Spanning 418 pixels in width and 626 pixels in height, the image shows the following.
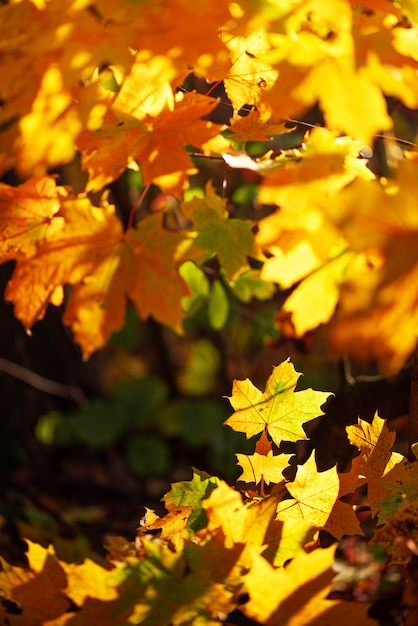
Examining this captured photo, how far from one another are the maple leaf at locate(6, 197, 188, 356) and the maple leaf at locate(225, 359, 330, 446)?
263mm

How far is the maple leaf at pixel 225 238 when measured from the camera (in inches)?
46.2

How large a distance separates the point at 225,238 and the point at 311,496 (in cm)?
49

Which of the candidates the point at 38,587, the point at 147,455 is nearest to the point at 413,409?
the point at 38,587

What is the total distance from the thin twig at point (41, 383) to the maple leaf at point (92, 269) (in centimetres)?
186

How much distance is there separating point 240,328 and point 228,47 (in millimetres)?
2551

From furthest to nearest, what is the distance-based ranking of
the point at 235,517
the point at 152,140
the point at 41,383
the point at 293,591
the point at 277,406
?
1. the point at 41,383
2. the point at 277,406
3. the point at 152,140
4. the point at 235,517
5. the point at 293,591

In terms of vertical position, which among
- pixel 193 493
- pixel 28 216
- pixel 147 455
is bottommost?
pixel 147 455

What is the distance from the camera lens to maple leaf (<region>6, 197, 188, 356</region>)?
110cm

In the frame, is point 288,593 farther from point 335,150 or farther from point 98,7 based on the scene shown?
point 98,7

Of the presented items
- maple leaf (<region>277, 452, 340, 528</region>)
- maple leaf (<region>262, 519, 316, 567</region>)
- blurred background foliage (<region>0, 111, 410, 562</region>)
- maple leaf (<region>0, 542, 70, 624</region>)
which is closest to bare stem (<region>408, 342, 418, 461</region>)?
maple leaf (<region>277, 452, 340, 528</region>)

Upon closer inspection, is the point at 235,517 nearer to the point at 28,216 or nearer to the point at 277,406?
the point at 277,406

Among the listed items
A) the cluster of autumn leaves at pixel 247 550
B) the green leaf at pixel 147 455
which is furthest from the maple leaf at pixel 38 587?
the green leaf at pixel 147 455

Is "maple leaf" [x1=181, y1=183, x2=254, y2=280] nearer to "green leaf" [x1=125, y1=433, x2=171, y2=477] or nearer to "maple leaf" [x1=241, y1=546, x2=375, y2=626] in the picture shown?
"maple leaf" [x1=241, y1=546, x2=375, y2=626]

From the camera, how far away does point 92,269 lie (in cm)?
114
